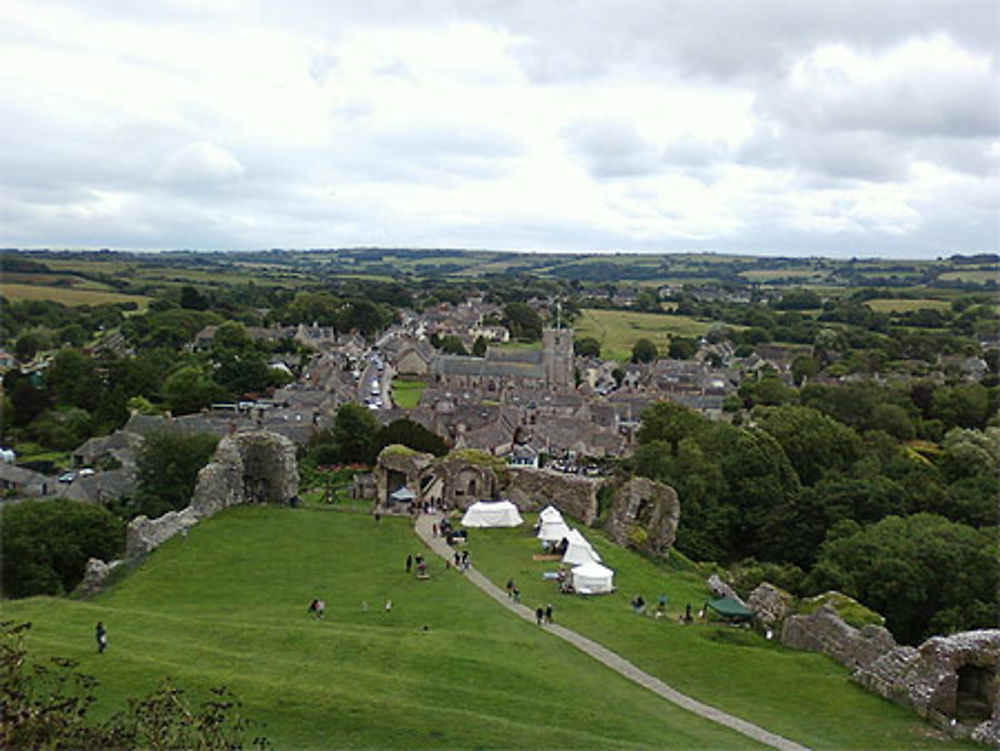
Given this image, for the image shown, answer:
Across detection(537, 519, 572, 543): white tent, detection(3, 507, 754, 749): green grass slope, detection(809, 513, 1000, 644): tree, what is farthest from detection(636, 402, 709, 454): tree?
detection(3, 507, 754, 749): green grass slope

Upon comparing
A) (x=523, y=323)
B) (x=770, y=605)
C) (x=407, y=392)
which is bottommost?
(x=407, y=392)

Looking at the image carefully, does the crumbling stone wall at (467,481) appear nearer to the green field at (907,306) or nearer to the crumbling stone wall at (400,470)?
the crumbling stone wall at (400,470)

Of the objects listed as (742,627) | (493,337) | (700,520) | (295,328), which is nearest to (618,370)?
(493,337)

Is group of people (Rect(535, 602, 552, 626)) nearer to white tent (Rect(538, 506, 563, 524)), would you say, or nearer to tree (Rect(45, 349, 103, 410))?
white tent (Rect(538, 506, 563, 524))

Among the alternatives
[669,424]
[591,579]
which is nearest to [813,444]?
[669,424]

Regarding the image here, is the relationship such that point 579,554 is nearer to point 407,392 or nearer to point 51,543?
point 51,543

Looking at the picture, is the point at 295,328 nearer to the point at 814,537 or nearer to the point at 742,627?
the point at 814,537

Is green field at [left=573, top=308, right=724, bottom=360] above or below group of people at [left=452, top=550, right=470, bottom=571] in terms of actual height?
below

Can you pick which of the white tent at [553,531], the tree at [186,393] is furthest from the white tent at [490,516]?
the tree at [186,393]
